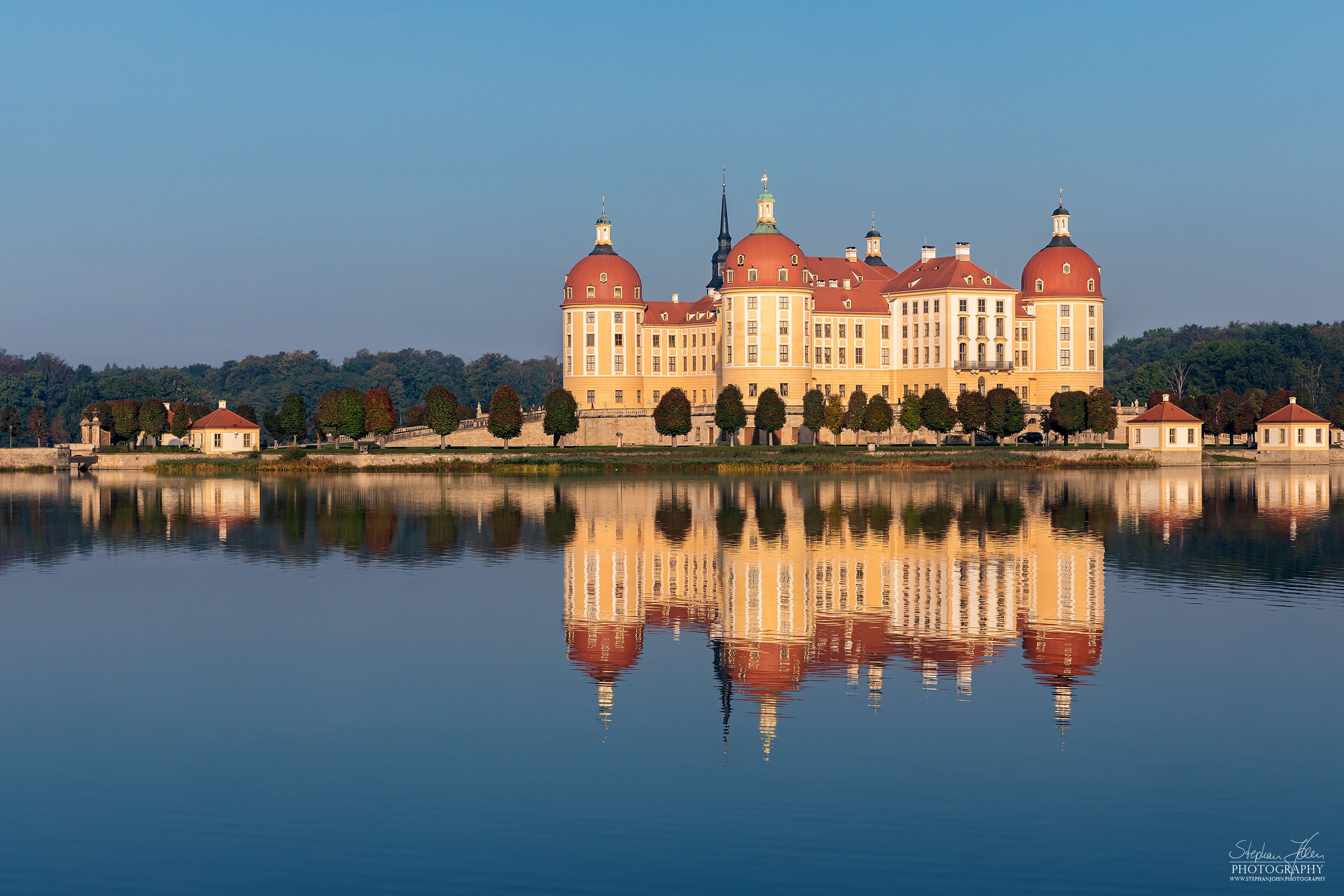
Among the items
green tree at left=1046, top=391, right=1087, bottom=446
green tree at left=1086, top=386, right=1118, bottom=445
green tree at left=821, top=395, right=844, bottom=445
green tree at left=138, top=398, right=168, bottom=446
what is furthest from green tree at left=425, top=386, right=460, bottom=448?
green tree at left=1086, top=386, right=1118, bottom=445

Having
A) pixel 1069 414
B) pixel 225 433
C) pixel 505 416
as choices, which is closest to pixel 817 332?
pixel 1069 414

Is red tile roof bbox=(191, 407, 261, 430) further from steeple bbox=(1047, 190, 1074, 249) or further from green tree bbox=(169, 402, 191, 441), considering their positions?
steeple bbox=(1047, 190, 1074, 249)

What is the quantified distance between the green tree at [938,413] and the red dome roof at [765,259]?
51.3 ft

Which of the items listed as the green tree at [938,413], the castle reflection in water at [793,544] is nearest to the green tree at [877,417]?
the green tree at [938,413]

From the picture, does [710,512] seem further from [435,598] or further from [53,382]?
[53,382]

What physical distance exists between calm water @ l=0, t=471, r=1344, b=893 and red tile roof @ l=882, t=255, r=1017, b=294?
66.5 metres

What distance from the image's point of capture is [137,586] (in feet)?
104

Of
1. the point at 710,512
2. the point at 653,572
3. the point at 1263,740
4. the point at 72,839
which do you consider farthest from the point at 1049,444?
the point at 72,839

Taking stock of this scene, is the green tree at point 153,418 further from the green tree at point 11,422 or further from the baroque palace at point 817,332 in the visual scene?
the baroque palace at point 817,332

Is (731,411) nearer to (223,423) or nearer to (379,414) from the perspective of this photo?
(379,414)

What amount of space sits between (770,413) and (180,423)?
42620mm

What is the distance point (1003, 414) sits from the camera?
302 ft

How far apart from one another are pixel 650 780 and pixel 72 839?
5840mm

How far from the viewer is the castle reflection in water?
22.4 m
